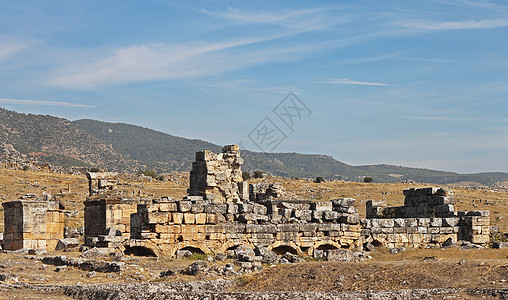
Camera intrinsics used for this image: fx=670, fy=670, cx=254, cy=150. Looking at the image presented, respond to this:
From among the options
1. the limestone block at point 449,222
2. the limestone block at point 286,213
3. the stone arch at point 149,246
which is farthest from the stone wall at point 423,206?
the stone arch at point 149,246

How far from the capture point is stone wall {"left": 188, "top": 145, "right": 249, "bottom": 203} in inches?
794

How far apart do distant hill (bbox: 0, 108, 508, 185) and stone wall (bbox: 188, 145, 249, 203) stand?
241ft

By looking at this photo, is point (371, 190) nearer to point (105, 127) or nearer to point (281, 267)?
point (281, 267)

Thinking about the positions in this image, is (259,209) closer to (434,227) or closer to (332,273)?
(434,227)

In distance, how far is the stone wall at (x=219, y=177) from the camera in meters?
20.2

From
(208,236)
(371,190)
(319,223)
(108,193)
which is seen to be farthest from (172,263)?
(371,190)

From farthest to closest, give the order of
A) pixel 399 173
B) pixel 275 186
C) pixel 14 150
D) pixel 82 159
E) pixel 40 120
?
1. pixel 399 173
2. pixel 40 120
3. pixel 82 159
4. pixel 14 150
5. pixel 275 186

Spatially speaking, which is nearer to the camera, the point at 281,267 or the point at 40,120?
the point at 281,267

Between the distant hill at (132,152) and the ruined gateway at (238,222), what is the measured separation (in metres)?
72.9

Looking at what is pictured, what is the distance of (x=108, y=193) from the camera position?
73.1 feet

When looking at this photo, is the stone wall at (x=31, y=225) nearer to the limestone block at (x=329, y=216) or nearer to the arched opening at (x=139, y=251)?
the arched opening at (x=139, y=251)

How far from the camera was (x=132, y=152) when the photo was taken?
139 m

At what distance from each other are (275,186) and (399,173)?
13182 cm

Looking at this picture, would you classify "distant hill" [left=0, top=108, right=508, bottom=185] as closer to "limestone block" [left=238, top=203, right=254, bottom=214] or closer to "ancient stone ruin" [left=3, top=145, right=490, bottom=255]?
"ancient stone ruin" [left=3, top=145, right=490, bottom=255]
